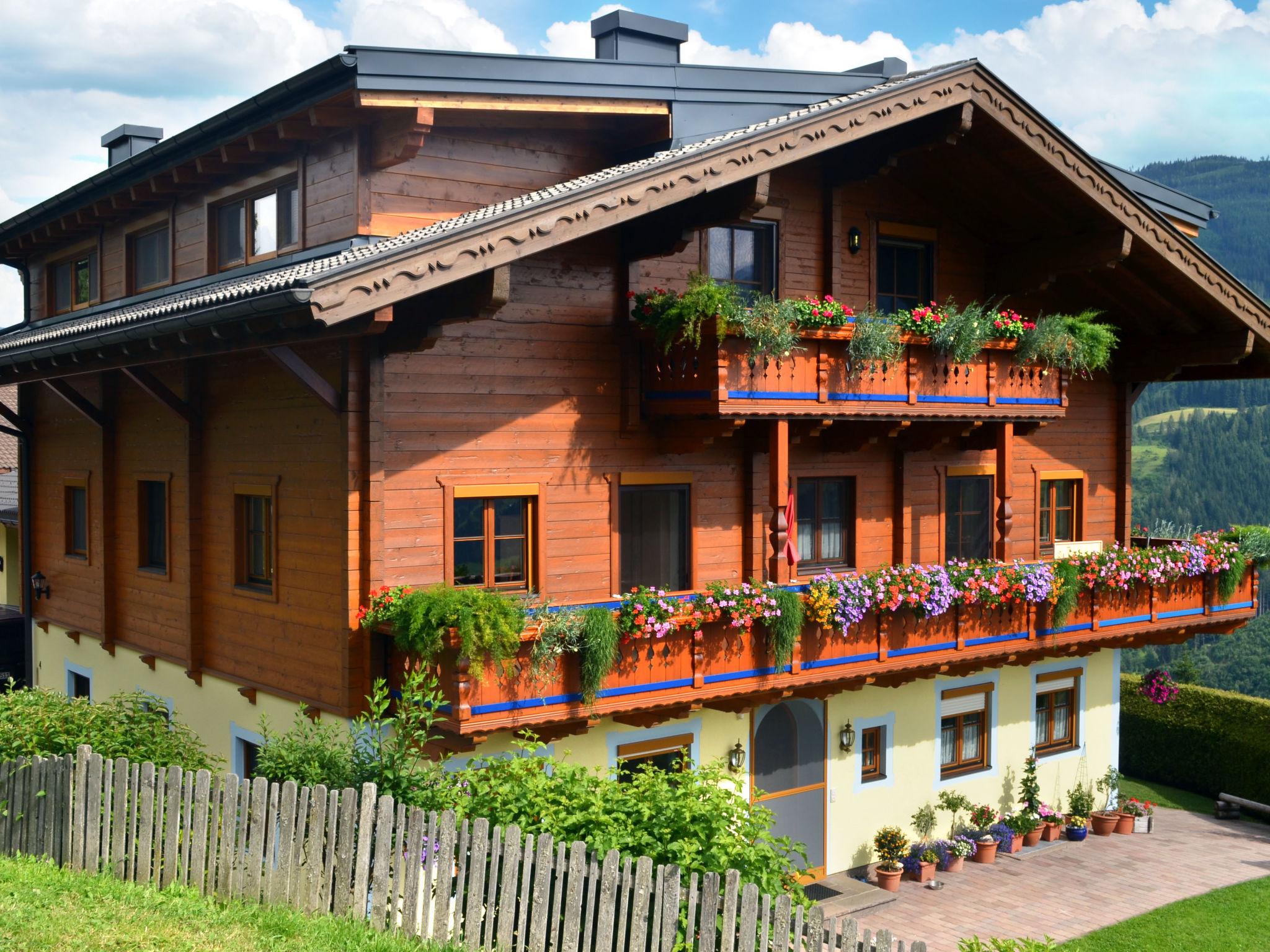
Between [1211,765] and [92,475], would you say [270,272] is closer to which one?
[92,475]

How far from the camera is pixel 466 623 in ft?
38.6

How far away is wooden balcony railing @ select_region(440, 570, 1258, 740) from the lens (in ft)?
41.2

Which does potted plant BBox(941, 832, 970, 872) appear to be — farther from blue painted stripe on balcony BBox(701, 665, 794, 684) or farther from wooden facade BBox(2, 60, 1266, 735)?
blue painted stripe on balcony BBox(701, 665, 794, 684)

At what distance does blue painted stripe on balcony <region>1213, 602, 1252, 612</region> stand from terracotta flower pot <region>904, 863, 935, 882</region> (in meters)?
6.24

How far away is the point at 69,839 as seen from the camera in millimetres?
10945

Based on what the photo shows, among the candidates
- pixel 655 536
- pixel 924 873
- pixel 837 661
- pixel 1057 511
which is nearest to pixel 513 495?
pixel 655 536

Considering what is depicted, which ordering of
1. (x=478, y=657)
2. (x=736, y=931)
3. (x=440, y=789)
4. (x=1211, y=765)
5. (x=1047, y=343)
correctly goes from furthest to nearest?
(x=1211, y=765), (x=1047, y=343), (x=478, y=657), (x=440, y=789), (x=736, y=931)

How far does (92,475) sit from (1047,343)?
13.8 m

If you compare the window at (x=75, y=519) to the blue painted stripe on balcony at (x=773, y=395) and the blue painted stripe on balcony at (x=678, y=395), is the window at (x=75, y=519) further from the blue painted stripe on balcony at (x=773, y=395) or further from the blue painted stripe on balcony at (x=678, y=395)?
the blue painted stripe on balcony at (x=773, y=395)

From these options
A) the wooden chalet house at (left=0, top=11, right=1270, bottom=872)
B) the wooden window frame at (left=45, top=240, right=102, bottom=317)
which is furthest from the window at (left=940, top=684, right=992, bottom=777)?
the wooden window frame at (left=45, top=240, right=102, bottom=317)

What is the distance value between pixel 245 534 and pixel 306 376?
3.73 meters

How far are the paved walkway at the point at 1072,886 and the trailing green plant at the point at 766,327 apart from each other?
686 centimetres

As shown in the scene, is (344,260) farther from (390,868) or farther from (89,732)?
(390,868)

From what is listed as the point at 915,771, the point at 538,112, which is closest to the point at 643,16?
the point at 538,112
